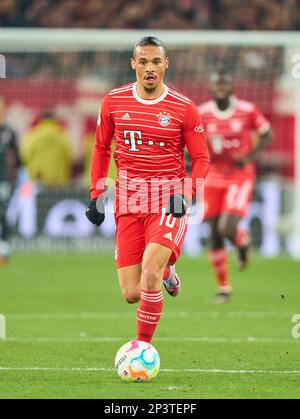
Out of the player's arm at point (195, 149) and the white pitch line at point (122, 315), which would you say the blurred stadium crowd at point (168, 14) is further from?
the player's arm at point (195, 149)

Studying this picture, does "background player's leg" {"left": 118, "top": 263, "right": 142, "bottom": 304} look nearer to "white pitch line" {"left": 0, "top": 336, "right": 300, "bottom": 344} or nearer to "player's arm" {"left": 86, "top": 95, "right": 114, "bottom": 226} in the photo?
"player's arm" {"left": 86, "top": 95, "right": 114, "bottom": 226}

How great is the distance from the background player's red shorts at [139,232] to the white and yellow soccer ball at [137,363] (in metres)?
0.86

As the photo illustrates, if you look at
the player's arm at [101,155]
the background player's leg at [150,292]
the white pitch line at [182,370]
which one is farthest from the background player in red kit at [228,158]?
the background player's leg at [150,292]

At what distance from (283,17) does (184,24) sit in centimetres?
194

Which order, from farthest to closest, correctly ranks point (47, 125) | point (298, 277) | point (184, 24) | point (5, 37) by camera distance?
point (184, 24) < point (47, 125) < point (5, 37) < point (298, 277)

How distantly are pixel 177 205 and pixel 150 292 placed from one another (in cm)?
65

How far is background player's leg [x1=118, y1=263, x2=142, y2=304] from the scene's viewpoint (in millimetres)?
8703

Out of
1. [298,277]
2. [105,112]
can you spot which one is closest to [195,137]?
[105,112]

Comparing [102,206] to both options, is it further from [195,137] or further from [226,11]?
[226,11]

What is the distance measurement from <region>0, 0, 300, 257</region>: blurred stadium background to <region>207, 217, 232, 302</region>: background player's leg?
531cm

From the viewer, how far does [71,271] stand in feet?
58.4

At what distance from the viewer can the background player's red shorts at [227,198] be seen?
14344mm

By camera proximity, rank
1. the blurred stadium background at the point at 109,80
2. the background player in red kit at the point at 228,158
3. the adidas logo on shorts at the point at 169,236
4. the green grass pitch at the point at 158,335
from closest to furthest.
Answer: the green grass pitch at the point at 158,335 → the adidas logo on shorts at the point at 169,236 → the background player in red kit at the point at 228,158 → the blurred stadium background at the point at 109,80

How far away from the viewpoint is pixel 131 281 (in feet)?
28.6
